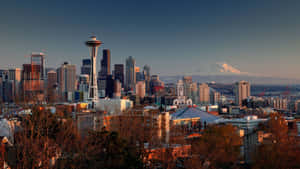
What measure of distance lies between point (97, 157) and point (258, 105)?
38.3 metres

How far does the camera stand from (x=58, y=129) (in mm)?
9523

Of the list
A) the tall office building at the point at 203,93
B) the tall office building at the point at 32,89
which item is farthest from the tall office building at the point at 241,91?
the tall office building at the point at 32,89

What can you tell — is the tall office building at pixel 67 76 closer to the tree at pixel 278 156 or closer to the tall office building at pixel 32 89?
the tall office building at pixel 32 89

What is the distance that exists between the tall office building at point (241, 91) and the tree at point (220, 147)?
124ft

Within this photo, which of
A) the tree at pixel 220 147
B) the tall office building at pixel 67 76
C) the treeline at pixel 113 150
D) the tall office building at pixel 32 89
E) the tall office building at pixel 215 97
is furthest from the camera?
the tall office building at pixel 67 76

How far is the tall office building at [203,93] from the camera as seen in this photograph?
52.8m

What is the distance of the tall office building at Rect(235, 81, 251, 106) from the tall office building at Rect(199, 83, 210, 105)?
5.03m

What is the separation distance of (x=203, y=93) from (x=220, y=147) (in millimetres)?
42376

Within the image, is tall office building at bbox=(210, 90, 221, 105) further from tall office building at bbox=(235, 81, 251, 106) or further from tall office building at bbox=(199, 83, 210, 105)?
tall office building at bbox=(235, 81, 251, 106)

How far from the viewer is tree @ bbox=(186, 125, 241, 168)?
10242mm

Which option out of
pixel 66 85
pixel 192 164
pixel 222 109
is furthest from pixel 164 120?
pixel 66 85

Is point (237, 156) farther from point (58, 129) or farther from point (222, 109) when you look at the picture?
point (222, 109)

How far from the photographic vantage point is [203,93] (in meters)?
53.5

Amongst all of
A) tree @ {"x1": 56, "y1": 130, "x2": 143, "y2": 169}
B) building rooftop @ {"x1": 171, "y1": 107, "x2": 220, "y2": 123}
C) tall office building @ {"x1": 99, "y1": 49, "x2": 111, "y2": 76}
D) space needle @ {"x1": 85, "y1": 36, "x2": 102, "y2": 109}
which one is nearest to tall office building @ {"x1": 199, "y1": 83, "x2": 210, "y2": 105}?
space needle @ {"x1": 85, "y1": 36, "x2": 102, "y2": 109}
